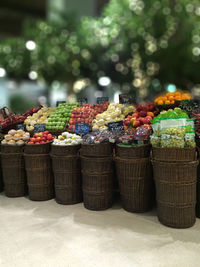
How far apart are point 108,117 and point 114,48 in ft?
32.2

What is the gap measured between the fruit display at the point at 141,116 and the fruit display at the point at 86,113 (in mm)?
655

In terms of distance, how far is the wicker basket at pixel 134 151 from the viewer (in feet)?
11.3

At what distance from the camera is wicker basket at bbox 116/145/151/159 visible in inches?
136

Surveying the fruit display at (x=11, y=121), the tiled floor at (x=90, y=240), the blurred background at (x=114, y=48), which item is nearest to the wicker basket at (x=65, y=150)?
the tiled floor at (x=90, y=240)

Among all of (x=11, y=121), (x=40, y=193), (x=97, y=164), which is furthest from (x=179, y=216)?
(x=11, y=121)

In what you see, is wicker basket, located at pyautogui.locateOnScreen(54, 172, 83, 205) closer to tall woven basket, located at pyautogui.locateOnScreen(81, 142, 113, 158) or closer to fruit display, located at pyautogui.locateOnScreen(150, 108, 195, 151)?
tall woven basket, located at pyautogui.locateOnScreen(81, 142, 113, 158)

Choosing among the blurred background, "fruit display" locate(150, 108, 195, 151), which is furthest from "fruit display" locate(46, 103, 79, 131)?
the blurred background

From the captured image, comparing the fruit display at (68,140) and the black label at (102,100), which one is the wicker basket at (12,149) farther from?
the black label at (102,100)

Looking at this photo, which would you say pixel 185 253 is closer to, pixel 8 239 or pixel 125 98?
pixel 8 239

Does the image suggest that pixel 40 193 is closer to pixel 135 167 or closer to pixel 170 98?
pixel 135 167

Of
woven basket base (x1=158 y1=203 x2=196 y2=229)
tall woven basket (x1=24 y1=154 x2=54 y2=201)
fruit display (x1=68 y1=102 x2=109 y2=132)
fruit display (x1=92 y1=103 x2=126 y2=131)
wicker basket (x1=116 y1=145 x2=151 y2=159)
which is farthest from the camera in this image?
fruit display (x1=68 y1=102 x2=109 y2=132)

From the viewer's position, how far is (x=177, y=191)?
314 cm

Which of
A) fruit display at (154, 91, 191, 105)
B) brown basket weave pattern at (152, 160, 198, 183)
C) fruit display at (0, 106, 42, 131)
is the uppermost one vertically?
fruit display at (154, 91, 191, 105)

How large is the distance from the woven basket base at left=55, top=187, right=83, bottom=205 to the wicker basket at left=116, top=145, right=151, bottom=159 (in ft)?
3.09
